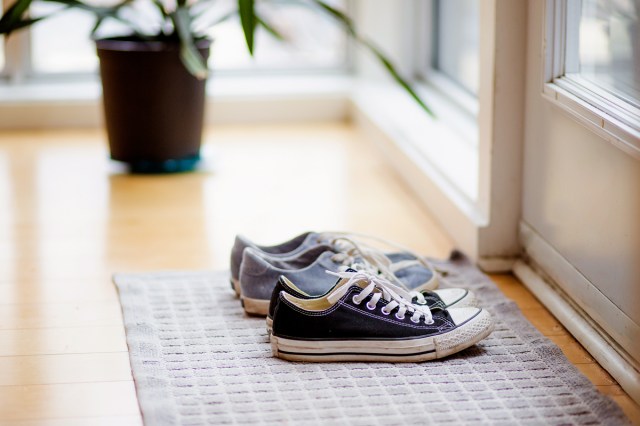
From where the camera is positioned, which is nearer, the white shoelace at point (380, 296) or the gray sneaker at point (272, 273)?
the white shoelace at point (380, 296)

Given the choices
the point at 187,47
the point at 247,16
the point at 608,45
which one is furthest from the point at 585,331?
the point at 187,47

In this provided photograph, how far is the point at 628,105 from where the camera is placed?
1.73 meters

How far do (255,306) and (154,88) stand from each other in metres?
1.23

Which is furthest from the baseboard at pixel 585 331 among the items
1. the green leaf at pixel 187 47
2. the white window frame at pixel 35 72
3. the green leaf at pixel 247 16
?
the white window frame at pixel 35 72

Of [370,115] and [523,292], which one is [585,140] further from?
[370,115]

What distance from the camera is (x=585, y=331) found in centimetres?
183

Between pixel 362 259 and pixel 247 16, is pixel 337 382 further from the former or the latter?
pixel 247 16

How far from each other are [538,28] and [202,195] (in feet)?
3.83

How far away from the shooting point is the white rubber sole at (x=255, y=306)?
1949mm

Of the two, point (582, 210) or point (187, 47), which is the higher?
point (187, 47)

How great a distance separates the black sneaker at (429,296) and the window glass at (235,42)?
2143 mm

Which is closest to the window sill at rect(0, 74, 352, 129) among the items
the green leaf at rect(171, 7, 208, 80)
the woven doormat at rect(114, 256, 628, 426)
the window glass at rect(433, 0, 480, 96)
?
the window glass at rect(433, 0, 480, 96)

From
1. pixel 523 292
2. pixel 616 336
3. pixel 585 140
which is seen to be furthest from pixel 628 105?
pixel 523 292

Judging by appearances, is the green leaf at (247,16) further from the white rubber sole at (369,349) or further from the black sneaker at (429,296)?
the white rubber sole at (369,349)
